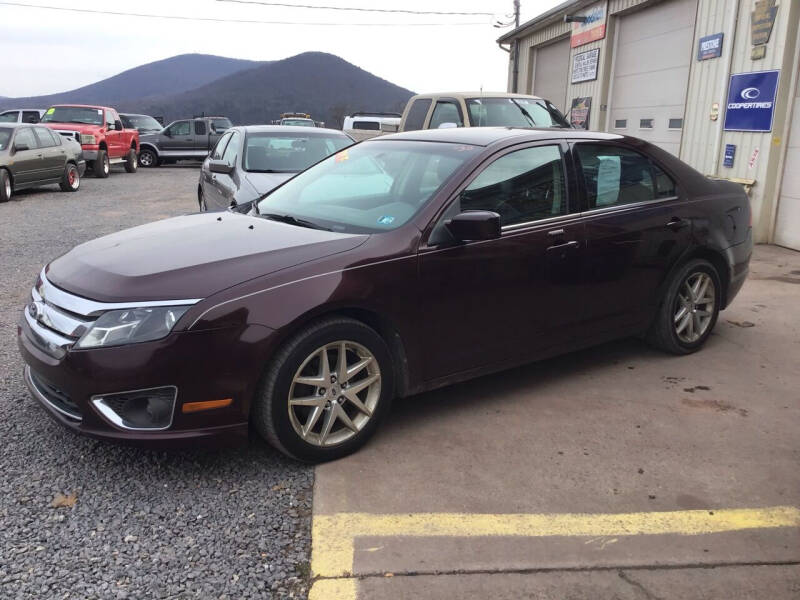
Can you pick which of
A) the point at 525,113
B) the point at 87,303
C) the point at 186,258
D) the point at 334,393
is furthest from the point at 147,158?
the point at 334,393

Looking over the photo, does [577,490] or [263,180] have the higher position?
[263,180]

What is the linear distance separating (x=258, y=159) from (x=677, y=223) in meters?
5.08

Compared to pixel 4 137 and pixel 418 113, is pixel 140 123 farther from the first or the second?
pixel 418 113

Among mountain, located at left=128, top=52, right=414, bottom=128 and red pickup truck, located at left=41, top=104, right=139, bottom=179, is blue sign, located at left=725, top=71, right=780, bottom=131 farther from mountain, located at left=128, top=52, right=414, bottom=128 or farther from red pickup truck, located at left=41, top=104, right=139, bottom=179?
mountain, located at left=128, top=52, right=414, bottom=128

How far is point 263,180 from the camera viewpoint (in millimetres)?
7613

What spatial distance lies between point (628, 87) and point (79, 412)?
1219 centimetres

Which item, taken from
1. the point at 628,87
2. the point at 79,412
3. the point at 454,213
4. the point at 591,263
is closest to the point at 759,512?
the point at 591,263

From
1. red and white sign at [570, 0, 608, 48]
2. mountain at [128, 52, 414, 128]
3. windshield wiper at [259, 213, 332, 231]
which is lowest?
windshield wiper at [259, 213, 332, 231]

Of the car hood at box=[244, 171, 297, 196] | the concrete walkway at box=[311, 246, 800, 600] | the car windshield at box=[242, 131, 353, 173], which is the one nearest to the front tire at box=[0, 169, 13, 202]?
the car windshield at box=[242, 131, 353, 173]

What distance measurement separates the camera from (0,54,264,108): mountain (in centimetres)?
13338

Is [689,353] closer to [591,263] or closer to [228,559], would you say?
[591,263]

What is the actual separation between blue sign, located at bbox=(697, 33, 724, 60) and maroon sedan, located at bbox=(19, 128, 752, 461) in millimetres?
5756

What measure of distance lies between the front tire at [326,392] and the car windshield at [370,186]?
66 centimetres

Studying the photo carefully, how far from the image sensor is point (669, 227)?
462 cm
